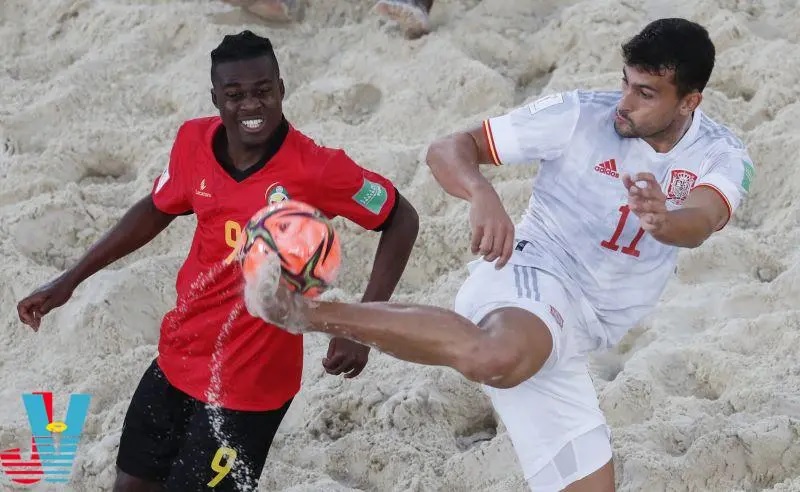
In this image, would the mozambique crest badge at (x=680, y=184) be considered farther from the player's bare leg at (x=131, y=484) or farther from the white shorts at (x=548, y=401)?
→ the player's bare leg at (x=131, y=484)

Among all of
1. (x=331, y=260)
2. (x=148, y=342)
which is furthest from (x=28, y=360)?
(x=331, y=260)

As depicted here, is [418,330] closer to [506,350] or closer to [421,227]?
[506,350]

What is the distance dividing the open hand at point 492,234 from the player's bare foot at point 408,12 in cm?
240

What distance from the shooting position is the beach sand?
11.4ft

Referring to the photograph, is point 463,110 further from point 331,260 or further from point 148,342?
point 331,260

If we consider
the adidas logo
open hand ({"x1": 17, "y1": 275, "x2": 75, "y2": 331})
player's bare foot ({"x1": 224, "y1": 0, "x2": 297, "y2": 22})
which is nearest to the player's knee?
the adidas logo

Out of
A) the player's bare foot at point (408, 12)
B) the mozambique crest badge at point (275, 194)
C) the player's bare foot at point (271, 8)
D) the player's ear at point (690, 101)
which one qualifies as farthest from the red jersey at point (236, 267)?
the player's bare foot at point (271, 8)

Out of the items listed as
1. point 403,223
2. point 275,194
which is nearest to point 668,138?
point 403,223

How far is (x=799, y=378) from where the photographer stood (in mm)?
3568

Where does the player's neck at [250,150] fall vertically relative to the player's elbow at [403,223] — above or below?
above

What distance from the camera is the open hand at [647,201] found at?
8.76ft

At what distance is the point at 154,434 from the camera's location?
3.06 m

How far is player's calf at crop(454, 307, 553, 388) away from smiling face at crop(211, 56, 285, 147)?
0.77 metres

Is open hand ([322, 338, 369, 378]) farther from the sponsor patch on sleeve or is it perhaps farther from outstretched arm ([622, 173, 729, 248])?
outstretched arm ([622, 173, 729, 248])
